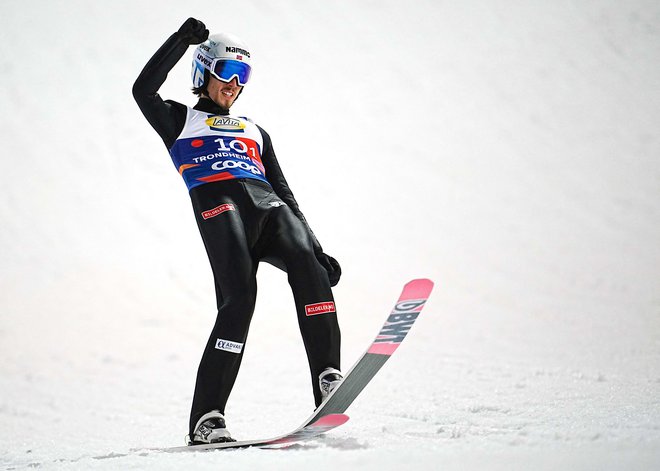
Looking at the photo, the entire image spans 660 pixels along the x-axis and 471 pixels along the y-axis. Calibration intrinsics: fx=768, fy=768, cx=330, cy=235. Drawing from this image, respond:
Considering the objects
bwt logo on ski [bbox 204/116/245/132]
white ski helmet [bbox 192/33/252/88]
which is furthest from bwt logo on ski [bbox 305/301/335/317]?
white ski helmet [bbox 192/33/252/88]

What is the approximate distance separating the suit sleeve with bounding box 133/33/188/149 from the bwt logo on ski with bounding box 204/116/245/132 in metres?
0.10

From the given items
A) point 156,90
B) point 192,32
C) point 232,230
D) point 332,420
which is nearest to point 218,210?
point 232,230

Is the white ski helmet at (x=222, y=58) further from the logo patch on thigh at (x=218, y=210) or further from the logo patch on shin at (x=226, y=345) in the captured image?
the logo patch on shin at (x=226, y=345)

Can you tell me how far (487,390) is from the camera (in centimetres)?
395

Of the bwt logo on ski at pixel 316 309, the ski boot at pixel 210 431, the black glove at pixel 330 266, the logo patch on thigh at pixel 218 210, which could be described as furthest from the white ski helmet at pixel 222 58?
the ski boot at pixel 210 431

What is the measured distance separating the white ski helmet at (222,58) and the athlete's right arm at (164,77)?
8cm

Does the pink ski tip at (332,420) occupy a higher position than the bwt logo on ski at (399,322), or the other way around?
the bwt logo on ski at (399,322)

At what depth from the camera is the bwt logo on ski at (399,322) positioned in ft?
8.14

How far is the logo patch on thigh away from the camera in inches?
104

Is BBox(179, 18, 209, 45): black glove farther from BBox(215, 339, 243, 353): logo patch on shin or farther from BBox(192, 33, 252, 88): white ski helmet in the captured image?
BBox(215, 339, 243, 353): logo patch on shin

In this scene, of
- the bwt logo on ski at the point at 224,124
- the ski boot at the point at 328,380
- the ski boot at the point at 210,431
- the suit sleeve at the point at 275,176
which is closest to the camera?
the ski boot at the point at 210,431

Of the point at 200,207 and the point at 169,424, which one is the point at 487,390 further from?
the point at 200,207

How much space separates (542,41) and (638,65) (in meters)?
1.56

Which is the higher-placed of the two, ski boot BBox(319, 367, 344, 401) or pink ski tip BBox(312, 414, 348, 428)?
ski boot BBox(319, 367, 344, 401)
